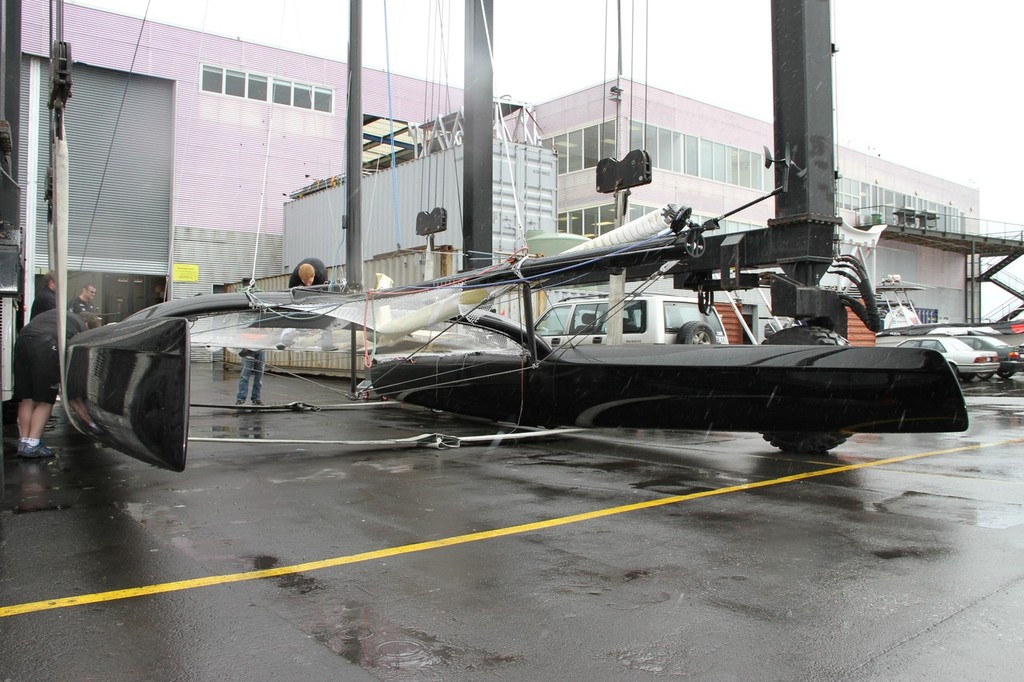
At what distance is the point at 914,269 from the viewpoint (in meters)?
43.9

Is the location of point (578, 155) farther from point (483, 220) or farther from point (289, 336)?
point (289, 336)

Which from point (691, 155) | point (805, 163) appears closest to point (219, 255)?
point (691, 155)

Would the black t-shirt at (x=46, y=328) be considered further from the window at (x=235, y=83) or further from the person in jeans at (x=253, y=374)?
the window at (x=235, y=83)

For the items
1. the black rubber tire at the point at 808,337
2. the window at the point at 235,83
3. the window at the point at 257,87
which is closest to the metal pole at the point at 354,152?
the black rubber tire at the point at 808,337

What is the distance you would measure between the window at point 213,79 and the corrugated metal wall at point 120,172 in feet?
4.09

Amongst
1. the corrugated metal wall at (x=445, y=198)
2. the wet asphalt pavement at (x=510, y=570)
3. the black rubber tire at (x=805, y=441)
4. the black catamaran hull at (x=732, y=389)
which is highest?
the corrugated metal wall at (x=445, y=198)

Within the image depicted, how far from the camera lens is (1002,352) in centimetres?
2008

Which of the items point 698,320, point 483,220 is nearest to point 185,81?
point 483,220

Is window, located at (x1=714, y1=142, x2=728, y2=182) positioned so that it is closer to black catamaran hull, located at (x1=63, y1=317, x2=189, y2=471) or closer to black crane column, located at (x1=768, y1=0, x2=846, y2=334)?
black crane column, located at (x1=768, y1=0, x2=846, y2=334)

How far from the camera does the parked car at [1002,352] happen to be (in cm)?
1994

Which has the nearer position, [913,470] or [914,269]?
[913,470]

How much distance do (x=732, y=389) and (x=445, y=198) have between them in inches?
554

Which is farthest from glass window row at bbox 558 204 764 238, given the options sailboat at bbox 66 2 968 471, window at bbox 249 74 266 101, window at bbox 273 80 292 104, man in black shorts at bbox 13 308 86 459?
man in black shorts at bbox 13 308 86 459

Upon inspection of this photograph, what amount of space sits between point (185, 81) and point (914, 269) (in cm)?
3824
